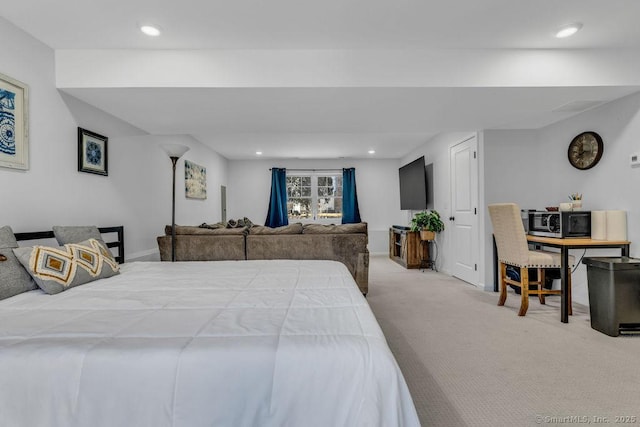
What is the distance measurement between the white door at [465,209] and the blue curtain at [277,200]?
12.7 ft

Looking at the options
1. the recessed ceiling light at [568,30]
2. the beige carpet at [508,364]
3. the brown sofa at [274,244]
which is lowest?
the beige carpet at [508,364]

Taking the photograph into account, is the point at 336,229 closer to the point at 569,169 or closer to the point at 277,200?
the point at 569,169

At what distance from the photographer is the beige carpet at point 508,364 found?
167 cm

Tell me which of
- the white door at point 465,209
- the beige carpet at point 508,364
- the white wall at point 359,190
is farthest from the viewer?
the white wall at point 359,190

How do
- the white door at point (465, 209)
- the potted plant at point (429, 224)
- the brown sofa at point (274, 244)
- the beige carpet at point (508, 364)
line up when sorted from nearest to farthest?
Result: the beige carpet at point (508, 364)
the brown sofa at point (274, 244)
the white door at point (465, 209)
the potted plant at point (429, 224)

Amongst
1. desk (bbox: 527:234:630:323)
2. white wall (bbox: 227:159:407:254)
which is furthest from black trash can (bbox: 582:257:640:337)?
white wall (bbox: 227:159:407:254)

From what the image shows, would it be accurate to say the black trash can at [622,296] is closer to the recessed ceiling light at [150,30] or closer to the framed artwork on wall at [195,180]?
the recessed ceiling light at [150,30]

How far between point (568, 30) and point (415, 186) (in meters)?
4.02

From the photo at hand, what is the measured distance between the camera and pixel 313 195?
8.02 metres

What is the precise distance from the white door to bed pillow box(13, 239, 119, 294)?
4.09 m

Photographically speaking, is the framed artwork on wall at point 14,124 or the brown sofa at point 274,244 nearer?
the framed artwork on wall at point 14,124

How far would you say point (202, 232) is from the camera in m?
3.62

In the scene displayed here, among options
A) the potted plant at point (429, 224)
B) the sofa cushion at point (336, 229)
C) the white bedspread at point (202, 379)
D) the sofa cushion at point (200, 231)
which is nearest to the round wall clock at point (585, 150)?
the potted plant at point (429, 224)

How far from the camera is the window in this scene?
8.03 metres
